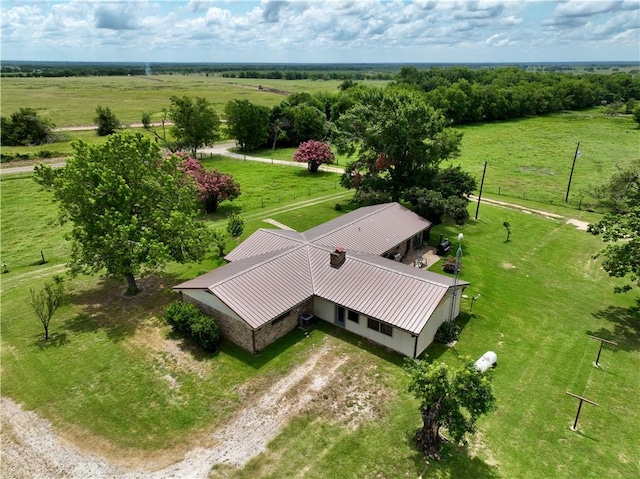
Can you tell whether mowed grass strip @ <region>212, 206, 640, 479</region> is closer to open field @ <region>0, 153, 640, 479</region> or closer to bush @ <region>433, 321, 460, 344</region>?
open field @ <region>0, 153, 640, 479</region>

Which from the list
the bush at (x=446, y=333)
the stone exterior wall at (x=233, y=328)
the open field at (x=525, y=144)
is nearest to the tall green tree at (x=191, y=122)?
the open field at (x=525, y=144)

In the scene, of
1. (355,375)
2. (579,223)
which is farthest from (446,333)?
(579,223)

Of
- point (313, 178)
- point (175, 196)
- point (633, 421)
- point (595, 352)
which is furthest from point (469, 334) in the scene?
point (313, 178)

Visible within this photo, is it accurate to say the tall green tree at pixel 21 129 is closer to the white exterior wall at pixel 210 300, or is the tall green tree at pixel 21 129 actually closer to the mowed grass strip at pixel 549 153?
the white exterior wall at pixel 210 300

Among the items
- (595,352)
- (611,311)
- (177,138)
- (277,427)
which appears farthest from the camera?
(177,138)

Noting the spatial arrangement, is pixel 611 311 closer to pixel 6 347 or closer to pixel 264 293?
pixel 264 293

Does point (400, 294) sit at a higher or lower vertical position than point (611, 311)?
higher

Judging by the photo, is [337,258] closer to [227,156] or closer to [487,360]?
[487,360]

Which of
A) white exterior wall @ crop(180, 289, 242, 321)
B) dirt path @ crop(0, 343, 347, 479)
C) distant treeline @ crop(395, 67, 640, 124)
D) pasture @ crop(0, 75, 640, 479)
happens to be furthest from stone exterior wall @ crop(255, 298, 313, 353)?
distant treeline @ crop(395, 67, 640, 124)
